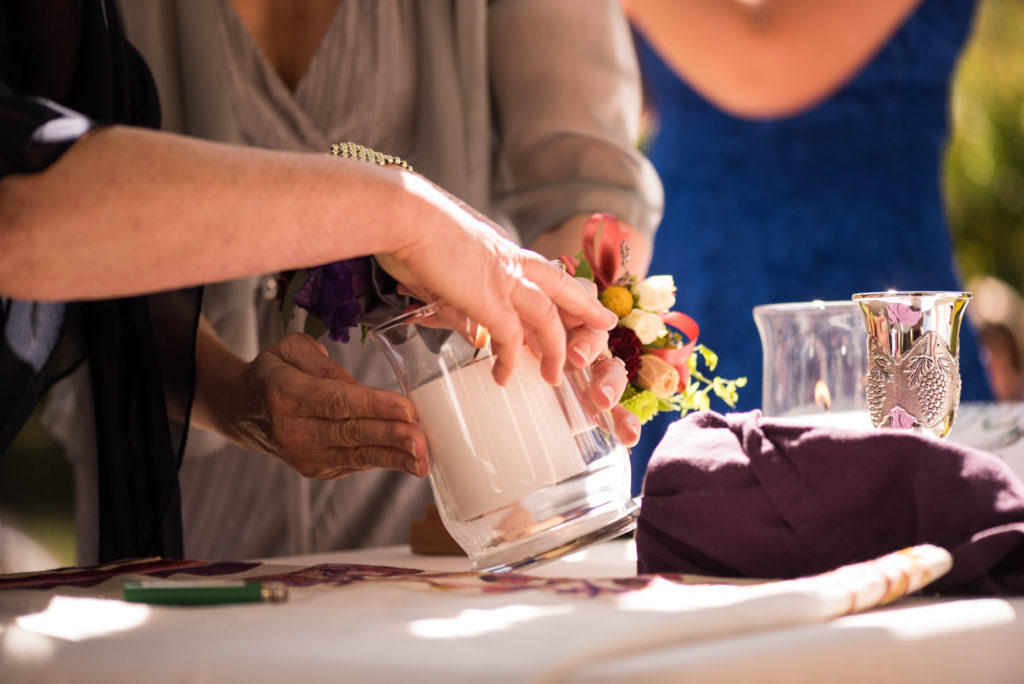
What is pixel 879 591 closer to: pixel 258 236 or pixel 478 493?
pixel 478 493

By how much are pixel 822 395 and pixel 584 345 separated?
10.5 inches

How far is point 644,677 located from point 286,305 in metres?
0.63

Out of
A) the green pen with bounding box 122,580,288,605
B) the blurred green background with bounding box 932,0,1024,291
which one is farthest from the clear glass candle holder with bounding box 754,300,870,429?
the blurred green background with bounding box 932,0,1024,291

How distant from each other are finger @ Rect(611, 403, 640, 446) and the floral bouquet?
16 cm

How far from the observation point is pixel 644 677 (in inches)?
16.4

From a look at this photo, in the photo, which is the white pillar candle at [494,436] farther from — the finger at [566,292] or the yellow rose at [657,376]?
the yellow rose at [657,376]

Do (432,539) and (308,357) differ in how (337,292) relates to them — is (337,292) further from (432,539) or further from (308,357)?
(432,539)

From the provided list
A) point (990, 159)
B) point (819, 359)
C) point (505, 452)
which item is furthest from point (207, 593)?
point (990, 159)

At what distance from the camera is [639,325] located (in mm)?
1000

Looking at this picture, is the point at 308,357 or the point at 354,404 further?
the point at 308,357

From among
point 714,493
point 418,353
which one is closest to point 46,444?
point 418,353

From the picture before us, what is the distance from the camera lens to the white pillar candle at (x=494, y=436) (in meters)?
0.70

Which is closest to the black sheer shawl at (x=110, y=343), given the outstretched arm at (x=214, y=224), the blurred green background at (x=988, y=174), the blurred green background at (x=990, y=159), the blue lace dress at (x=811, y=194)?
the outstretched arm at (x=214, y=224)

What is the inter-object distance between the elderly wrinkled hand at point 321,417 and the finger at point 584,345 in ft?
0.52
